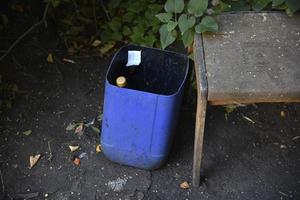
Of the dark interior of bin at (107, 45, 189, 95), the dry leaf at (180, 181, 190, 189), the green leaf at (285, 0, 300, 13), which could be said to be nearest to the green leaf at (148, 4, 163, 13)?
the dark interior of bin at (107, 45, 189, 95)

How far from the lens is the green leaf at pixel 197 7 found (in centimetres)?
185

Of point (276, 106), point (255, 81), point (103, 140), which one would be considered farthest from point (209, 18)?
point (276, 106)

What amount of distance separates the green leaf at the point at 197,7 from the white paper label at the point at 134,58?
0.38m

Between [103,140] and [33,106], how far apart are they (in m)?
0.57

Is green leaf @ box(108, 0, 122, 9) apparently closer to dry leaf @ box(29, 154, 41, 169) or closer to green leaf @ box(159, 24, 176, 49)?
green leaf @ box(159, 24, 176, 49)

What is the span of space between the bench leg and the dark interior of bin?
0.33m

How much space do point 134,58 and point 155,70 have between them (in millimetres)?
131

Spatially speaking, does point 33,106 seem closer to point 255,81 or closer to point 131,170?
point 131,170

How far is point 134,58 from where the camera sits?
7.00 feet

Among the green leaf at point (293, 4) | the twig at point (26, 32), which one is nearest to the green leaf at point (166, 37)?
the green leaf at point (293, 4)

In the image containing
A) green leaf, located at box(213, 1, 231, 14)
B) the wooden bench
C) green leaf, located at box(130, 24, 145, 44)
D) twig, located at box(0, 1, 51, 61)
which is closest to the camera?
the wooden bench

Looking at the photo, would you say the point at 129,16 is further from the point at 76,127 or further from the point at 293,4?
the point at 293,4

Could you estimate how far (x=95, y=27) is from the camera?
287 cm

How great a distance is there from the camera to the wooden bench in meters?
1.73
